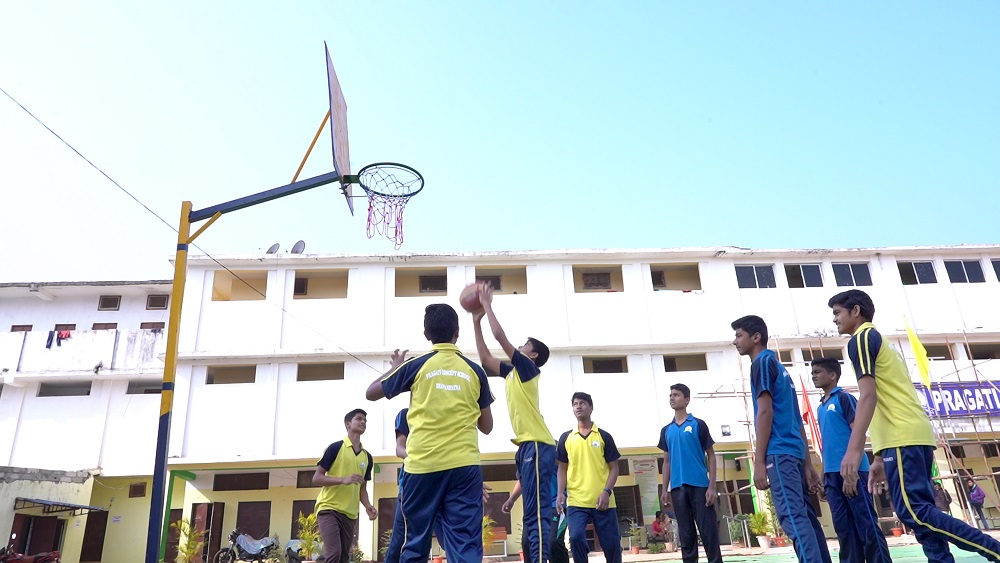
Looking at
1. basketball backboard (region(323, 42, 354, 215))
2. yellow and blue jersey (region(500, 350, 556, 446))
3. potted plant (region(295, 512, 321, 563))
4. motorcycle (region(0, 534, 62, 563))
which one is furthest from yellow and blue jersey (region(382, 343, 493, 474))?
potted plant (region(295, 512, 321, 563))

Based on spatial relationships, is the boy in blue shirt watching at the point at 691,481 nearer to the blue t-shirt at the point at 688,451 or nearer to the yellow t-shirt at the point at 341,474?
the blue t-shirt at the point at 688,451

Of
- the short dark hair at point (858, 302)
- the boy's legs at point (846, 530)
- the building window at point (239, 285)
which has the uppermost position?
the building window at point (239, 285)

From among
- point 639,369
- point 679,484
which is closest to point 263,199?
point 679,484

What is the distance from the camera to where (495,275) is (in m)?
25.0

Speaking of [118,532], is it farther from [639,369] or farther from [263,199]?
[263,199]

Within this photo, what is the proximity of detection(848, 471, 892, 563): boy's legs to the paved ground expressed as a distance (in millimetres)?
3334

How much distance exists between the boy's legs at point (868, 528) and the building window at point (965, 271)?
938 inches

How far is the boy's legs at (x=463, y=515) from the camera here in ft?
12.7

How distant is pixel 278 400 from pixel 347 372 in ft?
7.35

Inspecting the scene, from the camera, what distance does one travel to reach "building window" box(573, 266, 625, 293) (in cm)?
2512

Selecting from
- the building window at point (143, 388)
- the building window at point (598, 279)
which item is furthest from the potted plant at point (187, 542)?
the building window at point (598, 279)

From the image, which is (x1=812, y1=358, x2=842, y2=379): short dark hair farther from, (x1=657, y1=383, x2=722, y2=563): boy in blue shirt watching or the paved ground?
the paved ground

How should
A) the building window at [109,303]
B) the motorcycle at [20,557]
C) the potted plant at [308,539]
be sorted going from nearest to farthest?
the motorcycle at [20,557], the potted plant at [308,539], the building window at [109,303]

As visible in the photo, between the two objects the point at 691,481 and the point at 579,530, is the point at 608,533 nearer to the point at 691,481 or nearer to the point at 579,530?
the point at 579,530
